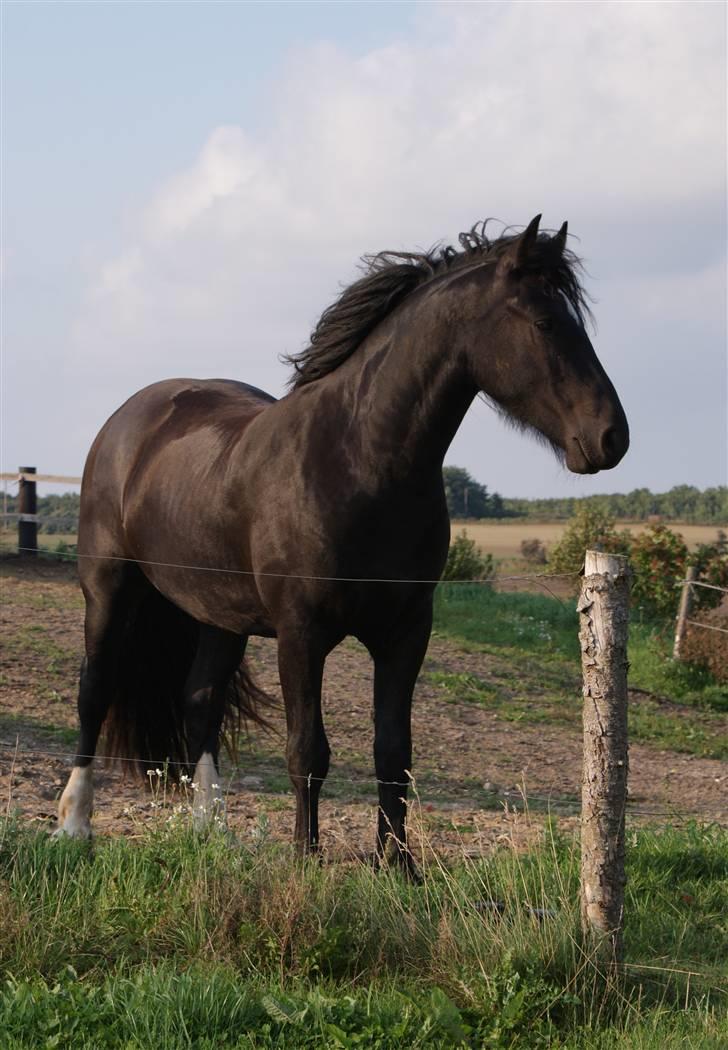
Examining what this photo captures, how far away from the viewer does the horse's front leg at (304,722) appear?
205 inches

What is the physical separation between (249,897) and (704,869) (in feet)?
8.31

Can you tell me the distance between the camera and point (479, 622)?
51.5 ft

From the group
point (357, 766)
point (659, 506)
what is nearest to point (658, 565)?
point (357, 766)

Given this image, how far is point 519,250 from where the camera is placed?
477 cm

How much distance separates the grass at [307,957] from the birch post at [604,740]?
13cm

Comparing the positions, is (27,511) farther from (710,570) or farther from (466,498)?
(466,498)

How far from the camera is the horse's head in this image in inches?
178

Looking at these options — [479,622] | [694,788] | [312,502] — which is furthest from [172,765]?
[479,622]

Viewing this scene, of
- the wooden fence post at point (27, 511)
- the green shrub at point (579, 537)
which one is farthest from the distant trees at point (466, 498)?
the wooden fence post at point (27, 511)

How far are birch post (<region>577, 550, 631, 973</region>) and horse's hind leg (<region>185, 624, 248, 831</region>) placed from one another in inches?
111

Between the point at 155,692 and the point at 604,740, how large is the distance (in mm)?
3406

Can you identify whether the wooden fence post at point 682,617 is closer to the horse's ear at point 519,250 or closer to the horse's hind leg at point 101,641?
the horse's hind leg at point 101,641

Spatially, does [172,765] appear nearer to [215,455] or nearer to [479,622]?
[215,455]

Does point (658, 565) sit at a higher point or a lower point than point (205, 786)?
higher
